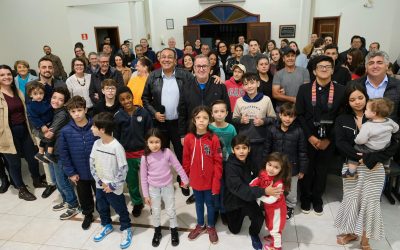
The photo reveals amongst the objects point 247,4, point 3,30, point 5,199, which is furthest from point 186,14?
point 5,199

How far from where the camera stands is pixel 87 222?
2854 mm

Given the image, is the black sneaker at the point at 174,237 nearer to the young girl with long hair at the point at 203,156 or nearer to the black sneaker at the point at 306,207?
the young girl with long hair at the point at 203,156

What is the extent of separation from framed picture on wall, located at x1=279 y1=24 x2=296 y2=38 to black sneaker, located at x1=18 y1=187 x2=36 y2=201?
8.53 m

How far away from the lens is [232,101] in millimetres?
3289

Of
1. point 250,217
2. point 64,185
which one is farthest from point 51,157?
point 250,217

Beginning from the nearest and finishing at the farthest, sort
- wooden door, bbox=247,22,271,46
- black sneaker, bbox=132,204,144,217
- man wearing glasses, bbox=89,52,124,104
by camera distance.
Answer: black sneaker, bbox=132,204,144,217, man wearing glasses, bbox=89,52,124,104, wooden door, bbox=247,22,271,46

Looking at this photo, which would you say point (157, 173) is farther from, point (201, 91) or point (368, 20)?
point (368, 20)

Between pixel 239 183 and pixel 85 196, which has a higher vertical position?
pixel 239 183

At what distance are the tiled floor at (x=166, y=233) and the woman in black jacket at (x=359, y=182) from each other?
22 cm

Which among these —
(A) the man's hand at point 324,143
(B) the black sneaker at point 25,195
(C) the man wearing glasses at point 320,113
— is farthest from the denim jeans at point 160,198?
(B) the black sneaker at point 25,195

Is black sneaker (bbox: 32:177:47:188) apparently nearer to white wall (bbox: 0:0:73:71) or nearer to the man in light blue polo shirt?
the man in light blue polo shirt

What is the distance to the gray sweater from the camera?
2115 millimetres

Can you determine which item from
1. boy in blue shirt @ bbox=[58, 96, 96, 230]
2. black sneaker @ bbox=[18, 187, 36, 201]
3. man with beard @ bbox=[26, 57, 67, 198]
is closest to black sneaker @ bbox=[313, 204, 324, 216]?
boy in blue shirt @ bbox=[58, 96, 96, 230]

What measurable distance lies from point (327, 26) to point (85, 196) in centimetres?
872
